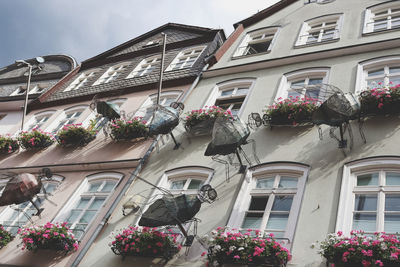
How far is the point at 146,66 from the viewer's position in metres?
15.5

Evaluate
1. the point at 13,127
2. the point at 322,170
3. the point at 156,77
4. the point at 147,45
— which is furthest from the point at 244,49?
the point at 13,127

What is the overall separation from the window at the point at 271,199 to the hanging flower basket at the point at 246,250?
0.48 metres

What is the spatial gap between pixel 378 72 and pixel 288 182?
4160mm

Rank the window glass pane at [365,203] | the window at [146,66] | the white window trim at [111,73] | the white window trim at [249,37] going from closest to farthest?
the window glass pane at [365,203] → the white window trim at [249,37] → the window at [146,66] → the white window trim at [111,73]

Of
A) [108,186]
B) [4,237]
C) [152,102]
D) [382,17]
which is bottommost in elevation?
[4,237]

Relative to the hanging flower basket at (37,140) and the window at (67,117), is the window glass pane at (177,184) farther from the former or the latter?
the window at (67,117)

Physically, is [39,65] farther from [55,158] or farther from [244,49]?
[244,49]

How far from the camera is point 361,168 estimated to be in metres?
6.32

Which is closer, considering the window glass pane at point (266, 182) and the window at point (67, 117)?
the window glass pane at point (266, 182)

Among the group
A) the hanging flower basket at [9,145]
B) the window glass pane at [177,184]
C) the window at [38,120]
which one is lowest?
the window glass pane at [177,184]

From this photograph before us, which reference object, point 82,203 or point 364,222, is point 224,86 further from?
point 364,222

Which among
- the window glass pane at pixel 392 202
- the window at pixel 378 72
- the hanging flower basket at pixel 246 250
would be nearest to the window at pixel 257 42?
the window at pixel 378 72

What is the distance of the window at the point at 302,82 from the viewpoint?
920 centimetres

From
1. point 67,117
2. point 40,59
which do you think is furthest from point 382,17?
point 40,59
